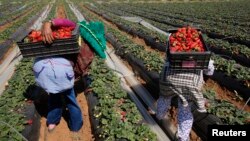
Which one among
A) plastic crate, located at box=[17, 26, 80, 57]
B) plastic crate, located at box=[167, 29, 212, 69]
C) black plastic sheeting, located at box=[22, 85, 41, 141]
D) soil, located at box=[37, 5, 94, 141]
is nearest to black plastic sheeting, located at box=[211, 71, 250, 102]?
plastic crate, located at box=[167, 29, 212, 69]

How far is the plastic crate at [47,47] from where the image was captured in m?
4.36

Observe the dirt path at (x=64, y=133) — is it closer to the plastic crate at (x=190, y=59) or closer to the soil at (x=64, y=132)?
the soil at (x=64, y=132)

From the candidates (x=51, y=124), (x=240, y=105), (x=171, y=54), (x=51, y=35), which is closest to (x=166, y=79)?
(x=171, y=54)

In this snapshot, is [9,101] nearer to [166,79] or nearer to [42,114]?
[42,114]

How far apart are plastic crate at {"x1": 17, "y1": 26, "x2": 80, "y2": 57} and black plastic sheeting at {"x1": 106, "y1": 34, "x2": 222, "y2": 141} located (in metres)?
2.60

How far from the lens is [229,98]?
22.2ft

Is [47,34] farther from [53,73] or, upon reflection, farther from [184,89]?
[184,89]

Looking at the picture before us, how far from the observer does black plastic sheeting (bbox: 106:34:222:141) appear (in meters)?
5.00

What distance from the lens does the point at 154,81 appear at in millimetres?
6953

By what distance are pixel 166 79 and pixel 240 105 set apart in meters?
2.78

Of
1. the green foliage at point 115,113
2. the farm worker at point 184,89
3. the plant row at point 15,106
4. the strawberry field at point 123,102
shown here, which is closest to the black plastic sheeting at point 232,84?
the strawberry field at point 123,102

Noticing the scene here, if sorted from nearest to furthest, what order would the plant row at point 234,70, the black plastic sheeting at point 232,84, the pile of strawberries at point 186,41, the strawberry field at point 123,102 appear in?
1. the pile of strawberries at point 186,41
2. the strawberry field at point 123,102
3. the black plastic sheeting at point 232,84
4. the plant row at point 234,70

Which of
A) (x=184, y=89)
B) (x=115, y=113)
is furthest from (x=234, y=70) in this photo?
(x=115, y=113)

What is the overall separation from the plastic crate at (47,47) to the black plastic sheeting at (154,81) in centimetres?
260
